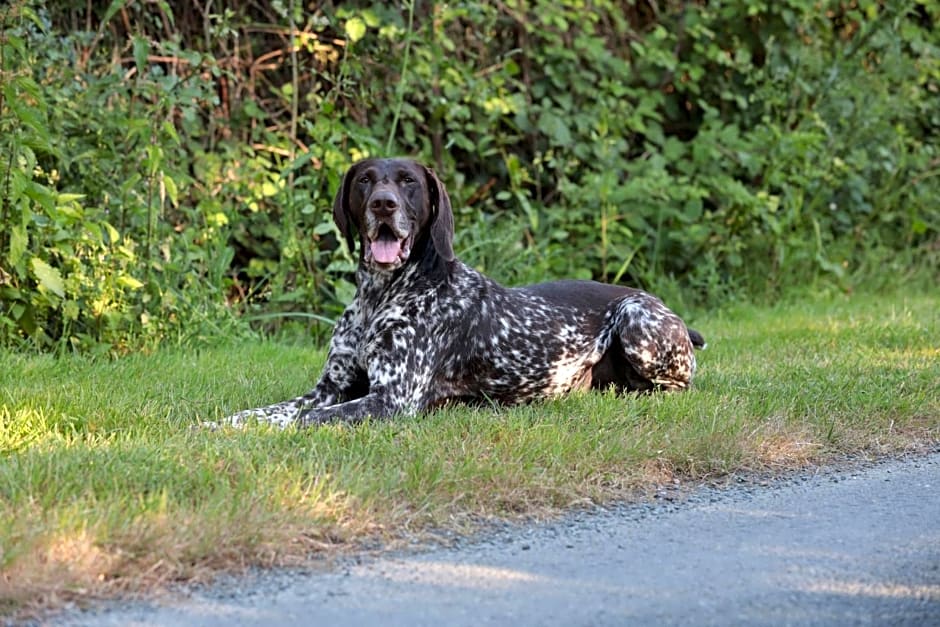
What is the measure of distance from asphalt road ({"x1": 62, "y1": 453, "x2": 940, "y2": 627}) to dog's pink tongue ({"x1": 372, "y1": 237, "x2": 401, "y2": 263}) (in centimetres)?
209

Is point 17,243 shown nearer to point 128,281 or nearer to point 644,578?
point 128,281

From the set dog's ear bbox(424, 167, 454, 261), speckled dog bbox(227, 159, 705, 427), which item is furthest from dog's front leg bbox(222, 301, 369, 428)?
dog's ear bbox(424, 167, 454, 261)

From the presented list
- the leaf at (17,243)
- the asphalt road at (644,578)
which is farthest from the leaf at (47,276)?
the asphalt road at (644,578)

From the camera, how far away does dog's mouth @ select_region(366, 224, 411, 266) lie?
6441 millimetres

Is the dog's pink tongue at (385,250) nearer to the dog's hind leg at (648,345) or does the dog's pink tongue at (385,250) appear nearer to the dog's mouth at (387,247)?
the dog's mouth at (387,247)

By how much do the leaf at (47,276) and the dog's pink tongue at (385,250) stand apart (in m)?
2.06

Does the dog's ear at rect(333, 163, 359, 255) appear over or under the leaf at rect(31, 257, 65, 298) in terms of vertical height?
over

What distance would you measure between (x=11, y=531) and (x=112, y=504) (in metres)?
0.35

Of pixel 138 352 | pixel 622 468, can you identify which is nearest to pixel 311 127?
pixel 138 352

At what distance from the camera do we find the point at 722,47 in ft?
41.5

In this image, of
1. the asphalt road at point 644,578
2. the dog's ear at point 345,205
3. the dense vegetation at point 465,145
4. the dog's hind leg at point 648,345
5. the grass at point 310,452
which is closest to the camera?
the asphalt road at point 644,578

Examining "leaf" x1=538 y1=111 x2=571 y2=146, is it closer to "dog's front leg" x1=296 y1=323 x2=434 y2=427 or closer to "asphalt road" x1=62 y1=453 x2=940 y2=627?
"dog's front leg" x1=296 y1=323 x2=434 y2=427

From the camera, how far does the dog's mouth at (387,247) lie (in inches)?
254

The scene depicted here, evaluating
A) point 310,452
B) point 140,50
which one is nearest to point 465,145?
point 140,50
